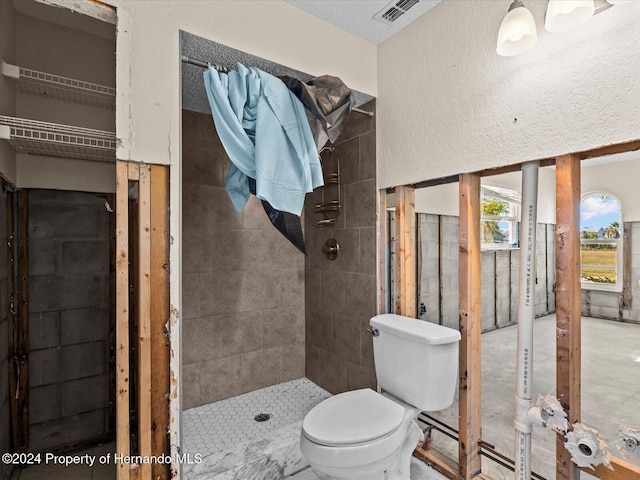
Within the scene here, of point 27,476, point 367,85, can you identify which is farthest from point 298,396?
point 367,85

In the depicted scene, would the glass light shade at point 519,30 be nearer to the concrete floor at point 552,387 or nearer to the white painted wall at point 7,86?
the concrete floor at point 552,387

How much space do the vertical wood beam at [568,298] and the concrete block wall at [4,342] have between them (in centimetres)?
255

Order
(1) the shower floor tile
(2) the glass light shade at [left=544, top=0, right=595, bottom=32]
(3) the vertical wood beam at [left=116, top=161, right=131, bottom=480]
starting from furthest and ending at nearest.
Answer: (1) the shower floor tile → (3) the vertical wood beam at [left=116, top=161, right=131, bottom=480] → (2) the glass light shade at [left=544, top=0, right=595, bottom=32]

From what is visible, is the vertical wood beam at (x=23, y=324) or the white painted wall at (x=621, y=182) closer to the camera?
the white painted wall at (x=621, y=182)

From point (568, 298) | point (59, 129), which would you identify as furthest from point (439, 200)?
point (59, 129)

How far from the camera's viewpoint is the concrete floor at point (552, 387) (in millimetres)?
1693

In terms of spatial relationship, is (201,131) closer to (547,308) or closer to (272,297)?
(272,297)

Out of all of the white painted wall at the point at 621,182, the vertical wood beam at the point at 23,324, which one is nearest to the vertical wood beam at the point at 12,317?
the vertical wood beam at the point at 23,324

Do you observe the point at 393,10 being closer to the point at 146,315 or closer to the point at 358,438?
the point at 146,315

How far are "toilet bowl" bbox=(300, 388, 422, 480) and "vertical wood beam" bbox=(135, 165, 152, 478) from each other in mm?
666

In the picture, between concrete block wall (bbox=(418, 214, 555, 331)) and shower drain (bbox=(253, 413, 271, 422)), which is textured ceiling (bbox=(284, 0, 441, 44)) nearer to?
concrete block wall (bbox=(418, 214, 555, 331))

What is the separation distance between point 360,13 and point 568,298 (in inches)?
70.4

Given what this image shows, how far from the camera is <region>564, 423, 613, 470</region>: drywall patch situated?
A: 1259 mm

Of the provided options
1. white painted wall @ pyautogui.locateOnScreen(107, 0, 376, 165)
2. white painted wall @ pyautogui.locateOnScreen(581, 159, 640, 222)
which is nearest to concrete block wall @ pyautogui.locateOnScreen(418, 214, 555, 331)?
white painted wall @ pyautogui.locateOnScreen(581, 159, 640, 222)
